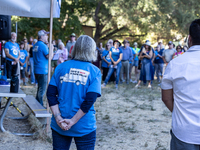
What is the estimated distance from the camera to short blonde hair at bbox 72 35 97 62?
246 cm

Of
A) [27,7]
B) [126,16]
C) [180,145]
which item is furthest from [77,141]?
[126,16]

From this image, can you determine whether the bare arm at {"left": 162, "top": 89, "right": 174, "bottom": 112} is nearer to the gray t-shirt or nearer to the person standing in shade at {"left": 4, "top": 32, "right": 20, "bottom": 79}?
the person standing in shade at {"left": 4, "top": 32, "right": 20, "bottom": 79}

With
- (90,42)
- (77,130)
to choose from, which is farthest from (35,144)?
(90,42)

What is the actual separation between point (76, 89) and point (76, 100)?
96 mm

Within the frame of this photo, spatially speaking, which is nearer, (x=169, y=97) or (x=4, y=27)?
(x=169, y=97)

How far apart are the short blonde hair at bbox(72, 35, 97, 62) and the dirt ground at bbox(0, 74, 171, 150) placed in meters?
2.17

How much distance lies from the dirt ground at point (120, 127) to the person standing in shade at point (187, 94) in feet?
8.04

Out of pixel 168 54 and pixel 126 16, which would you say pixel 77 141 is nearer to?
pixel 168 54

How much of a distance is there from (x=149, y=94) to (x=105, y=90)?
1.63 meters

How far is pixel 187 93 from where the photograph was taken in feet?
6.23

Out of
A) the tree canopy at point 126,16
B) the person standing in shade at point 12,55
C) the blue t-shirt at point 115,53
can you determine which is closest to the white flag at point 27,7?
the person standing in shade at point 12,55

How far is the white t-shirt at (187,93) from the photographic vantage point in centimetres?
188

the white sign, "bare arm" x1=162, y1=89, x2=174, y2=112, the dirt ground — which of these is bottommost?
the dirt ground

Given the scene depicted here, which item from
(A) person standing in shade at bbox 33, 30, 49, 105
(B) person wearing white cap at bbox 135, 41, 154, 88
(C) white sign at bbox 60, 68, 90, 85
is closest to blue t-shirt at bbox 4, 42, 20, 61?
(A) person standing in shade at bbox 33, 30, 49, 105
